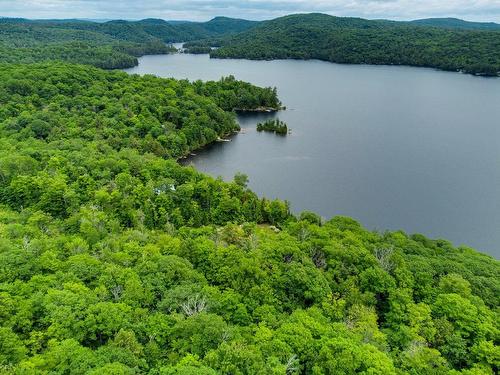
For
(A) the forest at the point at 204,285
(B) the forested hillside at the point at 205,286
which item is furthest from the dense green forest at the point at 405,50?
(B) the forested hillside at the point at 205,286

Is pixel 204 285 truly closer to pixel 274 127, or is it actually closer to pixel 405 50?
pixel 274 127

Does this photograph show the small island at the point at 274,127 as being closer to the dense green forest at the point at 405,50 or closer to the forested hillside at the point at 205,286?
the forested hillside at the point at 205,286

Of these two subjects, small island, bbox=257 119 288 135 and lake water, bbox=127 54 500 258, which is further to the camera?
small island, bbox=257 119 288 135

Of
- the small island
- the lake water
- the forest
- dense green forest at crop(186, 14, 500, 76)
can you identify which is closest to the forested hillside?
the forest

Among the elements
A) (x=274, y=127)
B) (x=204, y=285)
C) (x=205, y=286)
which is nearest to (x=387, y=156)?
(x=274, y=127)

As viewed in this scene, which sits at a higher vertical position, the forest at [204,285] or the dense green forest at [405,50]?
the dense green forest at [405,50]

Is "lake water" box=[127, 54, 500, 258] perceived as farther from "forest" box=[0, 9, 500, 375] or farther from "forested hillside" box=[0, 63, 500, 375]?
"forested hillside" box=[0, 63, 500, 375]

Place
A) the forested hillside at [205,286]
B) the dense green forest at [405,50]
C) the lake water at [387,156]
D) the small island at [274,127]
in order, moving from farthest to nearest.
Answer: the dense green forest at [405,50] → the small island at [274,127] → the lake water at [387,156] → the forested hillside at [205,286]
